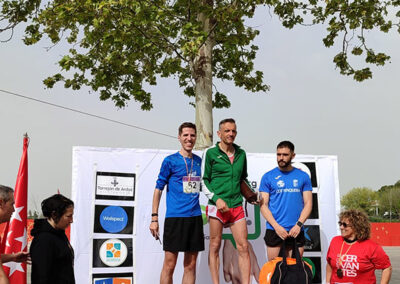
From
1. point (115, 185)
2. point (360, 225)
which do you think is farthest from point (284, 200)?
point (115, 185)

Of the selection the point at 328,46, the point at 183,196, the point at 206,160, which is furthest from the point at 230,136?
the point at 328,46

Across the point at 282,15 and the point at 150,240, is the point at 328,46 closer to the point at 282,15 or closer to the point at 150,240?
the point at 282,15

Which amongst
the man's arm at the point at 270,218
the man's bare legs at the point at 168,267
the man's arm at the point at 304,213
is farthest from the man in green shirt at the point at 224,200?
the man's arm at the point at 304,213

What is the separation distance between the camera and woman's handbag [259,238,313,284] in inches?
228

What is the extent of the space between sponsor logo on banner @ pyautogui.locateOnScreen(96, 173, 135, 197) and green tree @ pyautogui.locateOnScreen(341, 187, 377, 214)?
11230 centimetres

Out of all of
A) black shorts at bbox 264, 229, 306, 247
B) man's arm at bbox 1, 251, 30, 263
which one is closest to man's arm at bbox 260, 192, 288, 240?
black shorts at bbox 264, 229, 306, 247

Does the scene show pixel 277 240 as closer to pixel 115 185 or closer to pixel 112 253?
pixel 112 253

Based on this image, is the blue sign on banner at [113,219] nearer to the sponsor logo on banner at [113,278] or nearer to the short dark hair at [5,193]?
the sponsor logo on banner at [113,278]

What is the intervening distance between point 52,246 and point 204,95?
8.63 m

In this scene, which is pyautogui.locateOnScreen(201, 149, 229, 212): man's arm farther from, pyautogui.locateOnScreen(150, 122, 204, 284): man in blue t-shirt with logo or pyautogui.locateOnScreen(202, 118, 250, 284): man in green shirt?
pyautogui.locateOnScreen(150, 122, 204, 284): man in blue t-shirt with logo

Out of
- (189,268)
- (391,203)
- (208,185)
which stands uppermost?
(391,203)

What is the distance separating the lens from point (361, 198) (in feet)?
383

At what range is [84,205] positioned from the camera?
7.22m

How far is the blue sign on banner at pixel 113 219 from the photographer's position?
23.8 ft
